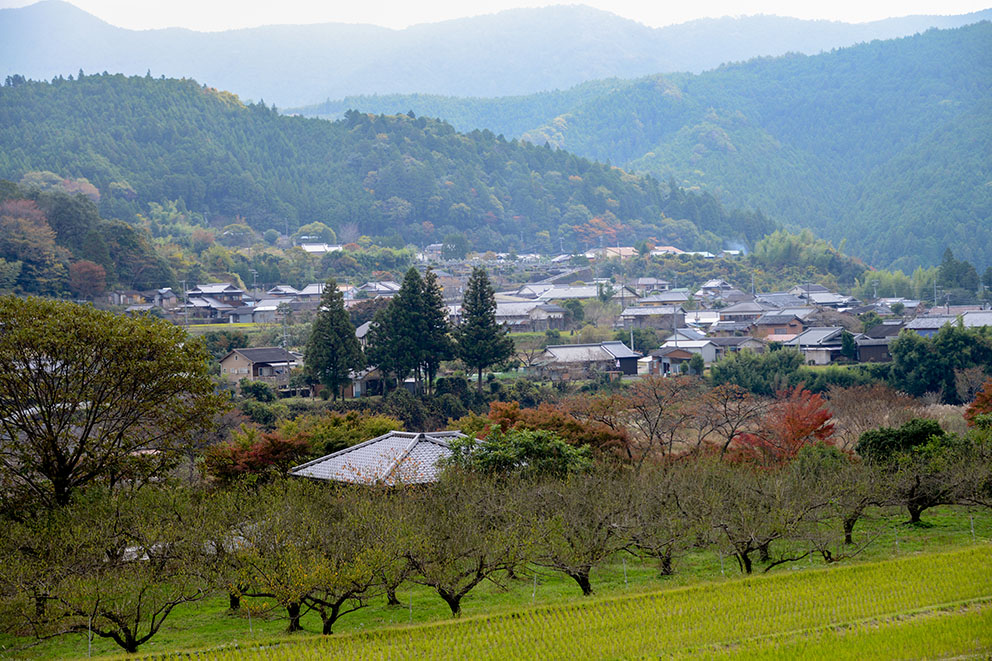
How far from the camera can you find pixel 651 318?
5569 centimetres

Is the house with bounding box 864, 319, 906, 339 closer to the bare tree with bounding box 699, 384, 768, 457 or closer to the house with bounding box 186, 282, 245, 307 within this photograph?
the bare tree with bounding box 699, 384, 768, 457

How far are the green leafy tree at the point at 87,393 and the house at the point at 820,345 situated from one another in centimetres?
3020

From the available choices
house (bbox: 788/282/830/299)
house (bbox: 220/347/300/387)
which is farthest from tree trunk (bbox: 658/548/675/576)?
house (bbox: 788/282/830/299)

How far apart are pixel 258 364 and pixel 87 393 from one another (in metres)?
21.3

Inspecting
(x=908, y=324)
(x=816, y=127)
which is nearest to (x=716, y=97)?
(x=816, y=127)

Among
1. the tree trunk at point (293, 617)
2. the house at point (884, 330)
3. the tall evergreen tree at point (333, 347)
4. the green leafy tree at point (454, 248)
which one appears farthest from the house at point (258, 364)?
the green leafy tree at point (454, 248)

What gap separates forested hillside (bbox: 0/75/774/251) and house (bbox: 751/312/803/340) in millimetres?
43517

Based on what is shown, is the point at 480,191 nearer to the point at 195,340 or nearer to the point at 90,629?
the point at 195,340

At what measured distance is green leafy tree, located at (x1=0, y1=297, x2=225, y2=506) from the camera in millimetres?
16750

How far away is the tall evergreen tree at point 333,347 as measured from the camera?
33312 millimetres

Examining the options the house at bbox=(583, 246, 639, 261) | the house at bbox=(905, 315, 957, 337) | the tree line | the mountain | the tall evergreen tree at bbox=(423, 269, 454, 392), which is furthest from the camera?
the mountain

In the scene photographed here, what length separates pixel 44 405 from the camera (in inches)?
669

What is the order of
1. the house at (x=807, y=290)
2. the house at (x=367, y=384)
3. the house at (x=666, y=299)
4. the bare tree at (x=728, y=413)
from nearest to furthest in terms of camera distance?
the bare tree at (x=728, y=413)
the house at (x=367, y=384)
the house at (x=666, y=299)
the house at (x=807, y=290)

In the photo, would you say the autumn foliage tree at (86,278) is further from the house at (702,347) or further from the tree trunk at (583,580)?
the tree trunk at (583,580)
